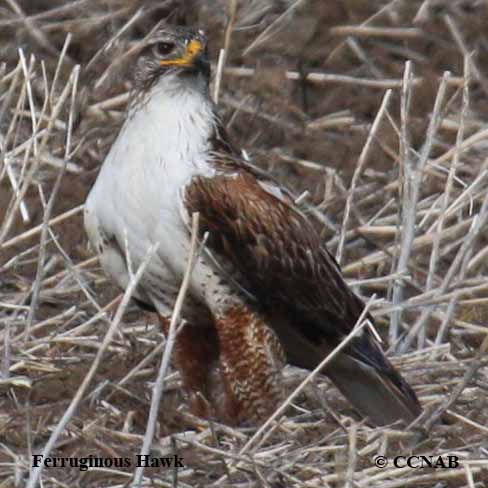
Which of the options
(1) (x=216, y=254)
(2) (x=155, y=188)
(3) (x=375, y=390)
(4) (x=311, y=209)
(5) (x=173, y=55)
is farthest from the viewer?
(4) (x=311, y=209)

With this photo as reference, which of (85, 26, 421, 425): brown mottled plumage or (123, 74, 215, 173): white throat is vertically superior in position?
(123, 74, 215, 173): white throat

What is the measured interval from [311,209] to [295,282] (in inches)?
59.1

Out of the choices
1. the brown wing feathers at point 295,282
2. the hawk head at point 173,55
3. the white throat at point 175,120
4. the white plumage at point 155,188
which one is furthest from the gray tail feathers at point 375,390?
the hawk head at point 173,55

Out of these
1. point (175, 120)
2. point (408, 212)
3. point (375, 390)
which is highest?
point (175, 120)

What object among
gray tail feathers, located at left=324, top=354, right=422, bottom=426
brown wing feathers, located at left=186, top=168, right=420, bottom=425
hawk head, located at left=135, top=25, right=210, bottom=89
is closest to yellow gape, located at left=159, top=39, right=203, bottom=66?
hawk head, located at left=135, top=25, right=210, bottom=89

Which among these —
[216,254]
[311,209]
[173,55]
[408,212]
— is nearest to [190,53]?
[173,55]

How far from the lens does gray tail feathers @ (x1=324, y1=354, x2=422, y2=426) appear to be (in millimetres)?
5770

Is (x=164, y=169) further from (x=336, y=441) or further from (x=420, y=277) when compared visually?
(x=420, y=277)

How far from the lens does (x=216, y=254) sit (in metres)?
5.64

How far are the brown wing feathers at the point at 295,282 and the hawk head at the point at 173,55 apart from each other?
1.17 feet

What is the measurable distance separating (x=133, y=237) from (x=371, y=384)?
95cm

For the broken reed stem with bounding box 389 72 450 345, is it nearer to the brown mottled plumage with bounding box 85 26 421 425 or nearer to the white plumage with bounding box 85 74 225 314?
the brown mottled plumage with bounding box 85 26 421 425

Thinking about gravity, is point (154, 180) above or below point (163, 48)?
below

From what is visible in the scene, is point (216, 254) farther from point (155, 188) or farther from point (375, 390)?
point (375, 390)
